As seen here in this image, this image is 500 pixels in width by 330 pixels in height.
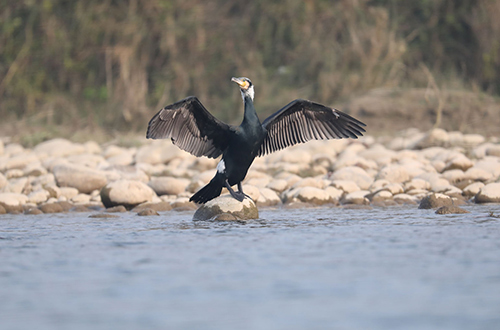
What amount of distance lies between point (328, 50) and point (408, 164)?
6675mm

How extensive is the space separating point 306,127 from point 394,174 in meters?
2.49

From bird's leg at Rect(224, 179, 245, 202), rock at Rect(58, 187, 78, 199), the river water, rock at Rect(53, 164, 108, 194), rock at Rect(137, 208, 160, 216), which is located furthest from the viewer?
rock at Rect(53, 164, 108, 194)

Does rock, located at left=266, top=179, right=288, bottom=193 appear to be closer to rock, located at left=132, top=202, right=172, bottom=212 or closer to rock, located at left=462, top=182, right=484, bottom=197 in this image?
rock, located at left=132, top=202, right=172, bottom=212

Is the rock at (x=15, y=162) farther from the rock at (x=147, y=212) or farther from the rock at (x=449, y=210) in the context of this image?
the rock at (x=449, y=210)

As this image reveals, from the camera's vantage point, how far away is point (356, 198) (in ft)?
30.4

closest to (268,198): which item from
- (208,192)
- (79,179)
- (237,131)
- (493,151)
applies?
(208,192)

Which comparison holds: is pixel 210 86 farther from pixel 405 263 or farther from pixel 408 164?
pixel 405 263

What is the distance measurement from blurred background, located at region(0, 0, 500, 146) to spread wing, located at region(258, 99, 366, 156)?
7855 millimetres

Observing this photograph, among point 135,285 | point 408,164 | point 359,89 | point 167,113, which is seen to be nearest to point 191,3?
point 359,89

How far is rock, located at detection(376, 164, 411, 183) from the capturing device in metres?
10.3

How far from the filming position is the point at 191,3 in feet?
58.9

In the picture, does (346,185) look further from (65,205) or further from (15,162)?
(15,162)

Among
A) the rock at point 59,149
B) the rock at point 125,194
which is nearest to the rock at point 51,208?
the rock at point 125,194

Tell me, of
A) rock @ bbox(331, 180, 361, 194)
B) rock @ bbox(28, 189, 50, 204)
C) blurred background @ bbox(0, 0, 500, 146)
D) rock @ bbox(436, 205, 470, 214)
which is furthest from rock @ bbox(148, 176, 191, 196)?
blurred background @ bbox(0, 0, 500, 146)
